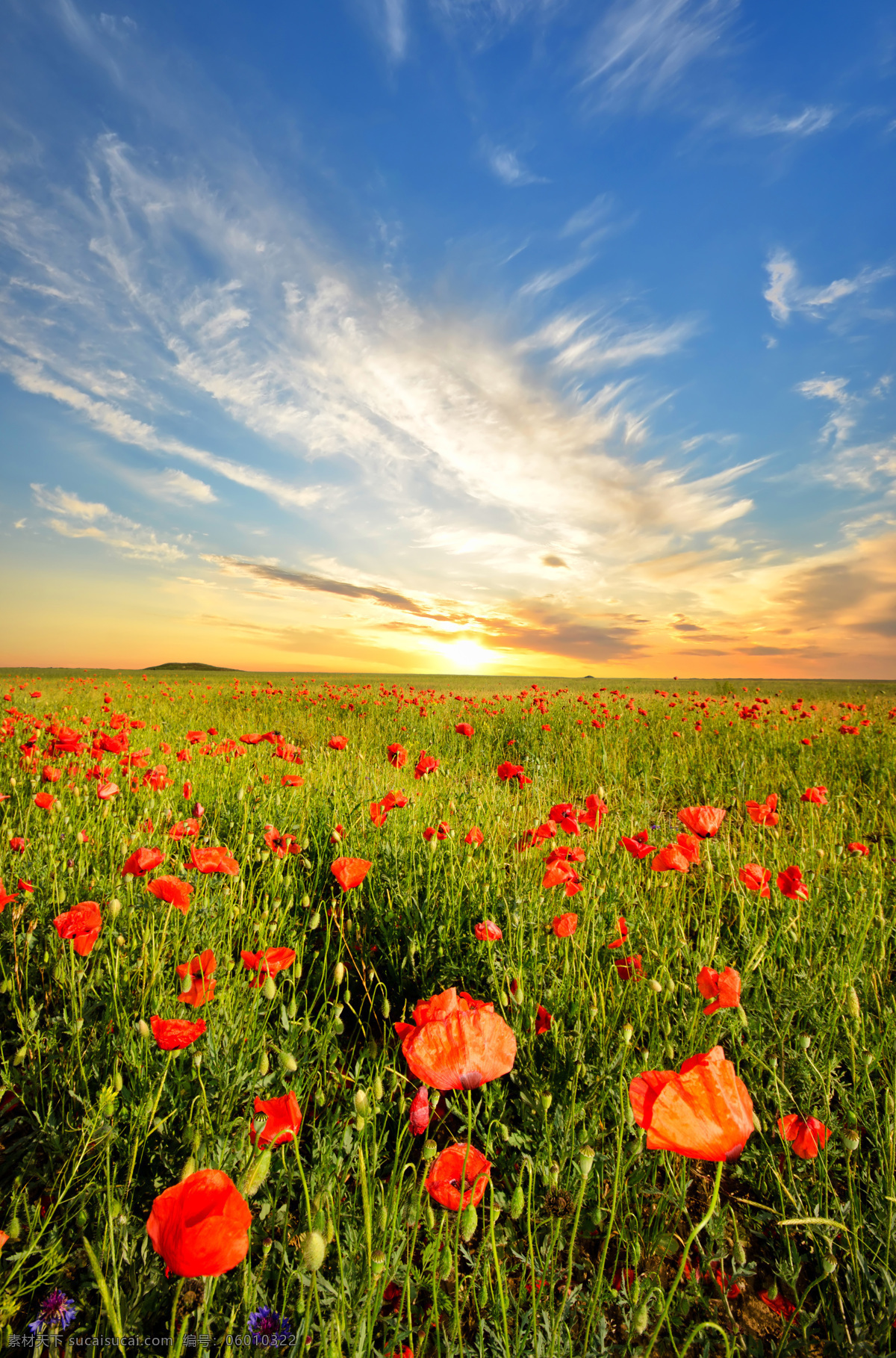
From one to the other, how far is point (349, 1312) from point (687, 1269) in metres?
0.81

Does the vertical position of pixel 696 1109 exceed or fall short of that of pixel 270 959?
it exceeds it

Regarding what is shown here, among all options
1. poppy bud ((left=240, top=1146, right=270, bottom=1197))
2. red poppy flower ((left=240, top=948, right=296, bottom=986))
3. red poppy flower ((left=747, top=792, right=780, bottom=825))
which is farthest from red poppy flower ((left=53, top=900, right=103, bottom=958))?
red poppy flower ((left=747, top=792, right=780, bottom=825))

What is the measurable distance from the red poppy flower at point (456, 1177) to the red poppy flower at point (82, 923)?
3.76 feet

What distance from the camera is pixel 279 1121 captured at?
115 cm

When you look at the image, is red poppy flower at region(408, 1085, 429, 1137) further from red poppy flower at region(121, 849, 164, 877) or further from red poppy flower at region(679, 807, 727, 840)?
red poppy flower at region(679, 807, 727, 840)

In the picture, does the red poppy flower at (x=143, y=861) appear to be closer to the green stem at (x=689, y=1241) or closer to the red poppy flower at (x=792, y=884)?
the green stem at (x=689, y=1241)

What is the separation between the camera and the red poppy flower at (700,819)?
2410 millimetres

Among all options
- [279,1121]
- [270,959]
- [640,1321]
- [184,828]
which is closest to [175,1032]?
[279,1121]

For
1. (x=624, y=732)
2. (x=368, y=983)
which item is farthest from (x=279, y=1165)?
A: (x=624, y=732)

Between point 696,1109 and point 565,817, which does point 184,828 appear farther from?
point 696,1109

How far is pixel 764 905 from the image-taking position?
2484 millimetres

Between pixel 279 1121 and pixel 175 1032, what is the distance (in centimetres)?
34

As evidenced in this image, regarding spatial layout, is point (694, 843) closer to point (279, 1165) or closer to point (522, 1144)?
point (522, 1144)

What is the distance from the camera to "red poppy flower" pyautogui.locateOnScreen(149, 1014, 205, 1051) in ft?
4.24
